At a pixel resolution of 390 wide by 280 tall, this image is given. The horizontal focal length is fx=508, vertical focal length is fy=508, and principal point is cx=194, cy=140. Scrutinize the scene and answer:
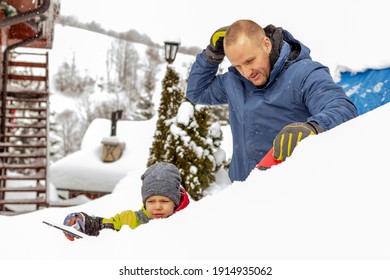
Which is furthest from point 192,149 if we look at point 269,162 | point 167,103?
point 269,162

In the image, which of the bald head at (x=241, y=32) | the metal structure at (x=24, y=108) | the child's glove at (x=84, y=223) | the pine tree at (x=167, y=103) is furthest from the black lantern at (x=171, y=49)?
the bald head at (x=241, y=32)

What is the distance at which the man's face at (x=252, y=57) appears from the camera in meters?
2.04

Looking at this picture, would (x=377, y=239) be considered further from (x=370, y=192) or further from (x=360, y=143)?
(x=360, y=143)

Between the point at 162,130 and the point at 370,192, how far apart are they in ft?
26.1

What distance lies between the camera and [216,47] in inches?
96.3

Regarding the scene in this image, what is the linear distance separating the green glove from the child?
1.07 m

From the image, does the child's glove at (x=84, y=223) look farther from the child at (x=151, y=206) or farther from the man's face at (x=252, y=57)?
the man's face at (x=252, y=57)

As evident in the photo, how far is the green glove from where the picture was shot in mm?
1513

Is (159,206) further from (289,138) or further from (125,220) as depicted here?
(289,138)

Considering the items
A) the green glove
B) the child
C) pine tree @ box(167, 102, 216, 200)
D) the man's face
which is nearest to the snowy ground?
the green glove

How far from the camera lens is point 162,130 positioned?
9.10m

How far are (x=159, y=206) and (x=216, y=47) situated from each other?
0.82m

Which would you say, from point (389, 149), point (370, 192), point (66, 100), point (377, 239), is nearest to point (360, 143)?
point (389, 149)

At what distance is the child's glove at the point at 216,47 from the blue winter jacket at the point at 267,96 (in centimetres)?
9
